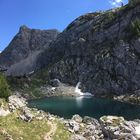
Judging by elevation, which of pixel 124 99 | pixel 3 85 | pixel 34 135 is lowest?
pixel 124 99

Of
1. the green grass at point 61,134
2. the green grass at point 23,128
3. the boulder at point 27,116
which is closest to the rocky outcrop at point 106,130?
the green grass at point 61,134

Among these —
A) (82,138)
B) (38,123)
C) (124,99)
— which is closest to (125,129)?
(82,138)

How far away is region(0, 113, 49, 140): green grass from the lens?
60.7m


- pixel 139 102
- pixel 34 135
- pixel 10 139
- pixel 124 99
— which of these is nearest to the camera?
pixel 10 139

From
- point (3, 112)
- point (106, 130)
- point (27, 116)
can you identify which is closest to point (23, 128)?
point (27, 116)

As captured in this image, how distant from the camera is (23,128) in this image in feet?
211

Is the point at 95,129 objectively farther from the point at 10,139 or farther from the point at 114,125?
the point at 10,139

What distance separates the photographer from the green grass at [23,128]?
2391 inches

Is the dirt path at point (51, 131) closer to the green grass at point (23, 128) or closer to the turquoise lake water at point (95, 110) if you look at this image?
the green grass at point (23, 128)

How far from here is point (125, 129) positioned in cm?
7231

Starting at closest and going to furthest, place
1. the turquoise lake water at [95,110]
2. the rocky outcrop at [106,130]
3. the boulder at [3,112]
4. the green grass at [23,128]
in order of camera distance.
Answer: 1. the green grass at [23,128]
2. the boulder at [3,112]
3. the rocky outcrop at [106,130]
4. the turquoise lake water at [95,110]

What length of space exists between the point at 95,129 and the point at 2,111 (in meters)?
21.6

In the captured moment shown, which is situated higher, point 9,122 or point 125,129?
point 9,122

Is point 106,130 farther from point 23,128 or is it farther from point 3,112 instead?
point 3,112
